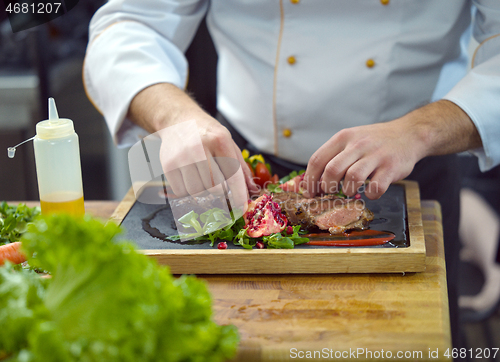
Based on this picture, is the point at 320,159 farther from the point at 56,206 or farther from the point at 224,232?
the point at 56,206

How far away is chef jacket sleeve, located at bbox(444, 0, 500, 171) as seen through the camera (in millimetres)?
1369

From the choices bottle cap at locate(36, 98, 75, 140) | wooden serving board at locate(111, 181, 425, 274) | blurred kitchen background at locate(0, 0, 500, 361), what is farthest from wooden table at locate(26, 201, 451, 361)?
blurred kitchen background at locate(0, 0, 500, 361)

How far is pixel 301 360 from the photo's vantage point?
843 millimetres

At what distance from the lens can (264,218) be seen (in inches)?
49.8

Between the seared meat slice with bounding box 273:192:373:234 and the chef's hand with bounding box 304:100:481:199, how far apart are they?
53 millimetres

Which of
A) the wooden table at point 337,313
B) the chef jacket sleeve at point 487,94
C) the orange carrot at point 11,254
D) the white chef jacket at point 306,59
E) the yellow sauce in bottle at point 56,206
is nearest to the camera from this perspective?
the wooden table at point 337,313

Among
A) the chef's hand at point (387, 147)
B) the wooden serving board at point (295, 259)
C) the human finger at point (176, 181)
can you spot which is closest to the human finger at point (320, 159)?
the chef's hand at point (387, 147)

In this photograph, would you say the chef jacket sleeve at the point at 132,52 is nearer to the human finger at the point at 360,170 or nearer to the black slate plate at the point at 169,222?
the black slate plate at the point at 169,222

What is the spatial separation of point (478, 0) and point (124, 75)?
3.73 ft

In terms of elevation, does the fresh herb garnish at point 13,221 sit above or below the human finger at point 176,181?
below

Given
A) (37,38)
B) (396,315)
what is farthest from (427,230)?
(37,38)

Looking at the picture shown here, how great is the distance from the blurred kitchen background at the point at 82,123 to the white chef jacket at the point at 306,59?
2.62 feet

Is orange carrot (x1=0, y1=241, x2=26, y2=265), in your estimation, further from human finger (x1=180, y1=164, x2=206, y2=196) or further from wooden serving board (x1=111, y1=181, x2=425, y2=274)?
human finger (x1=180, y1=164, x2=206, y2=196)

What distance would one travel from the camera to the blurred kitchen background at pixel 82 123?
2.49 m
